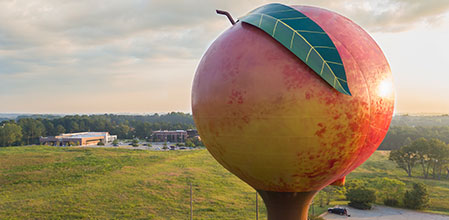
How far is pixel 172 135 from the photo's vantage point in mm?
94750

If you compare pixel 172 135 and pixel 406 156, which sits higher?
pixel 172 135

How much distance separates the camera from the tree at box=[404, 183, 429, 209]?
2908 centimetres

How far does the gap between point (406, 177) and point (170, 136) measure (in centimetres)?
6581

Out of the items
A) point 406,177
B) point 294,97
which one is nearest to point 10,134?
point 406,177

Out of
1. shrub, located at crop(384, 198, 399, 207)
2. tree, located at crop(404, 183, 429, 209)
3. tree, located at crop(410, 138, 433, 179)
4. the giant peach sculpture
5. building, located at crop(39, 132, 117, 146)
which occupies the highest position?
the giant peach sculpture

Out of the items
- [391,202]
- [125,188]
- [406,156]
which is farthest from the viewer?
[406,156]

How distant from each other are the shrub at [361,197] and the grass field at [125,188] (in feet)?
11.6

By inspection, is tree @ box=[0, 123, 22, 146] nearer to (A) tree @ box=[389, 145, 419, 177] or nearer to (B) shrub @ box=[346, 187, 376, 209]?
(B) shrub @ box=[346, 187, 376, 209]

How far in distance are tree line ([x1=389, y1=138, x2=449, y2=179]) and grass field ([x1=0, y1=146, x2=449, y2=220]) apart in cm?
248

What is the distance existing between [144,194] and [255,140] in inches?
1072

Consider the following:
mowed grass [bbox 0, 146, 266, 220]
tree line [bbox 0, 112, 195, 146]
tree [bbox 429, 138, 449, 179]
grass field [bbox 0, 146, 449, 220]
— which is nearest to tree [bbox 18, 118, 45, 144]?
tree line [bbox 0, 112, 195, 146]

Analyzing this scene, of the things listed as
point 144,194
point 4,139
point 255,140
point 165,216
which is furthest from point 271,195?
point 4,139

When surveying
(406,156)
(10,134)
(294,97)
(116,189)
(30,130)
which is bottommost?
(116,189)

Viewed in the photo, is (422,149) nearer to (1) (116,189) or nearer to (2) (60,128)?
(1) (116,189)
